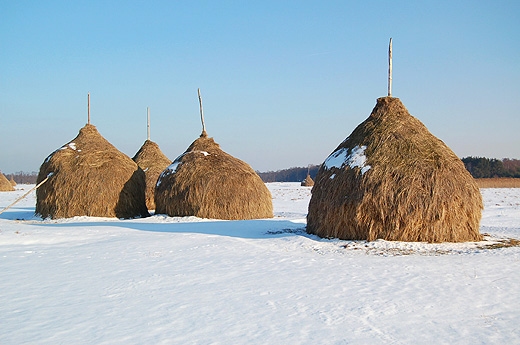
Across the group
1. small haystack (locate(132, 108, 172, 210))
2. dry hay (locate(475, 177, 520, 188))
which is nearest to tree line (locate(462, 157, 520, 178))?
dry hay (locate(475, 177, 520, 188))

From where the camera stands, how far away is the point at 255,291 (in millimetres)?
6637

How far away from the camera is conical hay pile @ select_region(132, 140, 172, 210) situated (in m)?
23.1

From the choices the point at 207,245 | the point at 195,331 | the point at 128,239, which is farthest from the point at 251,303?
the point at 128,239

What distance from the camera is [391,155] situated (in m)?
11.0

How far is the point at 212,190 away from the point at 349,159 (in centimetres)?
634

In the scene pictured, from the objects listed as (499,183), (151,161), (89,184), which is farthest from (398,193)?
(499,183)

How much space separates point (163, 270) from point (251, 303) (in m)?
2.44

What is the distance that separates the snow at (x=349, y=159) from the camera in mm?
11008

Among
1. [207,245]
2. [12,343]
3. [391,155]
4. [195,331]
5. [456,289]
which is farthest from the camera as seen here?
[391,155]

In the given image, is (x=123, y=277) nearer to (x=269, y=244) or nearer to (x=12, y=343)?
(x=12, y=343)

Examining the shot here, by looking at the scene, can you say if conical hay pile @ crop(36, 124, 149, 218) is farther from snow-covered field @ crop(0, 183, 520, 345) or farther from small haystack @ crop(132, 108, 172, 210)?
snow-covered field @ crop(0, 183, 520, 345)

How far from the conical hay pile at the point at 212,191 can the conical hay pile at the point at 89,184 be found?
1.37 m

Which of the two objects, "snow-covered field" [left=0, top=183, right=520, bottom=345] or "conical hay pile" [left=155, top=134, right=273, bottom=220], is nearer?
"snow-covered field" [left=0, top=183, right=520, bottom=345]

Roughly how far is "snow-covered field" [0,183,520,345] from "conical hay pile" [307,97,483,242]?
15.5 inches
